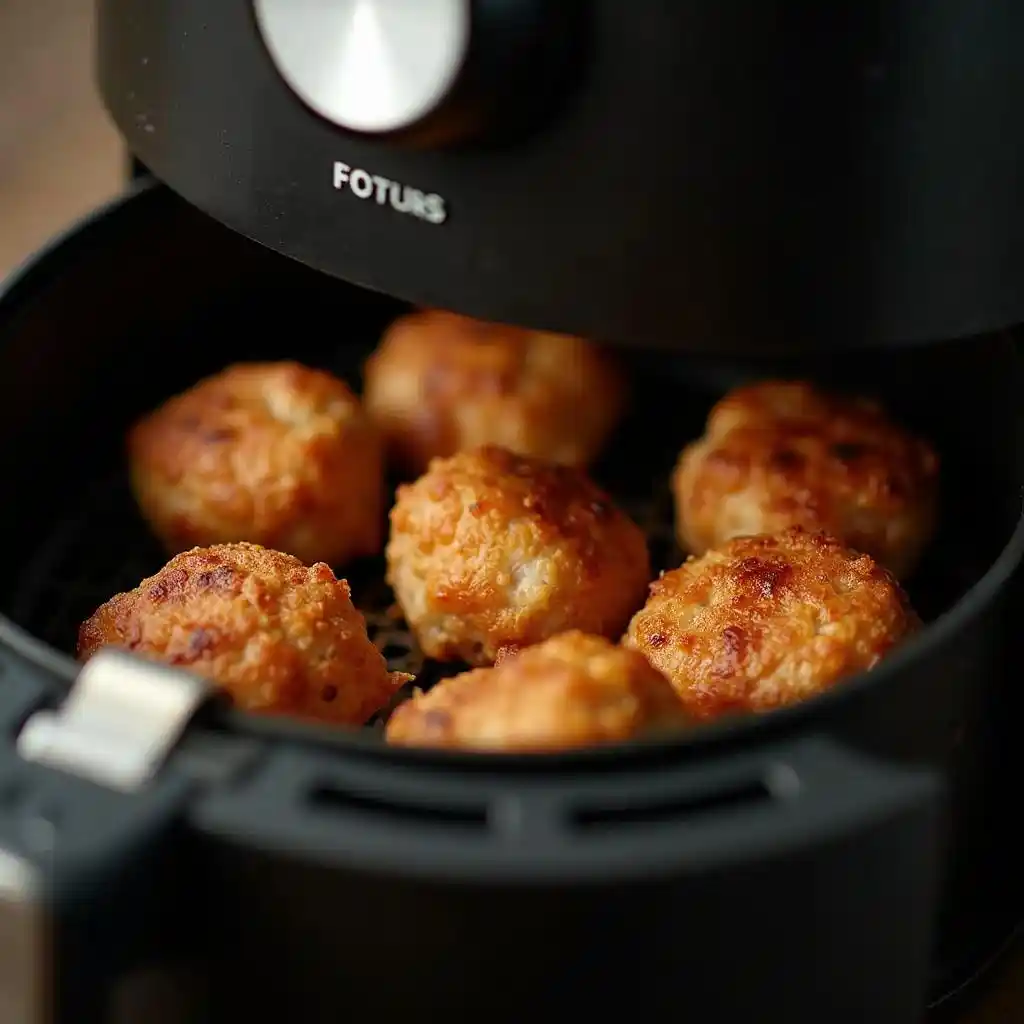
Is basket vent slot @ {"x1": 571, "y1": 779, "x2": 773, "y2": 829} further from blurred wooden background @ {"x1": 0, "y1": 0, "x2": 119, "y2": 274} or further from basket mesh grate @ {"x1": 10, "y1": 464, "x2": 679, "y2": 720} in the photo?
blurred wooden background @ {"x1": 0, "y1": 0, "x2": 119, "y2": 274}

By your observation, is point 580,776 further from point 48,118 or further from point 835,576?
point 48,118

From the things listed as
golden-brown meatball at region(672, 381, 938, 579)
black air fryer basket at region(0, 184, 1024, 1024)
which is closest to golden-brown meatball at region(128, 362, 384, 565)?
golden-brown meatball at region(672, 381, 938, 579)

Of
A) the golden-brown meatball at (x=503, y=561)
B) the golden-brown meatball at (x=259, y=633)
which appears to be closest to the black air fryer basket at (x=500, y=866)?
the golden-brown meatball at (x=259, y=633)

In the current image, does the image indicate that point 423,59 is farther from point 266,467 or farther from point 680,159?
point 266,467

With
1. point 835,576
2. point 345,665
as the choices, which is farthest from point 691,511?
point 345,665

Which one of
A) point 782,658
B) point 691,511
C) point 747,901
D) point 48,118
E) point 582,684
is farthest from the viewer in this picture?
point 48,118

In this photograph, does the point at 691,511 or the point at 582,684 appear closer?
the point at 582,684

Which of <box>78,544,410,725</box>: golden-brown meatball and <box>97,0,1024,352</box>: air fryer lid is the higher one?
<box>97,0,1024,352</box>: air fryer lid
